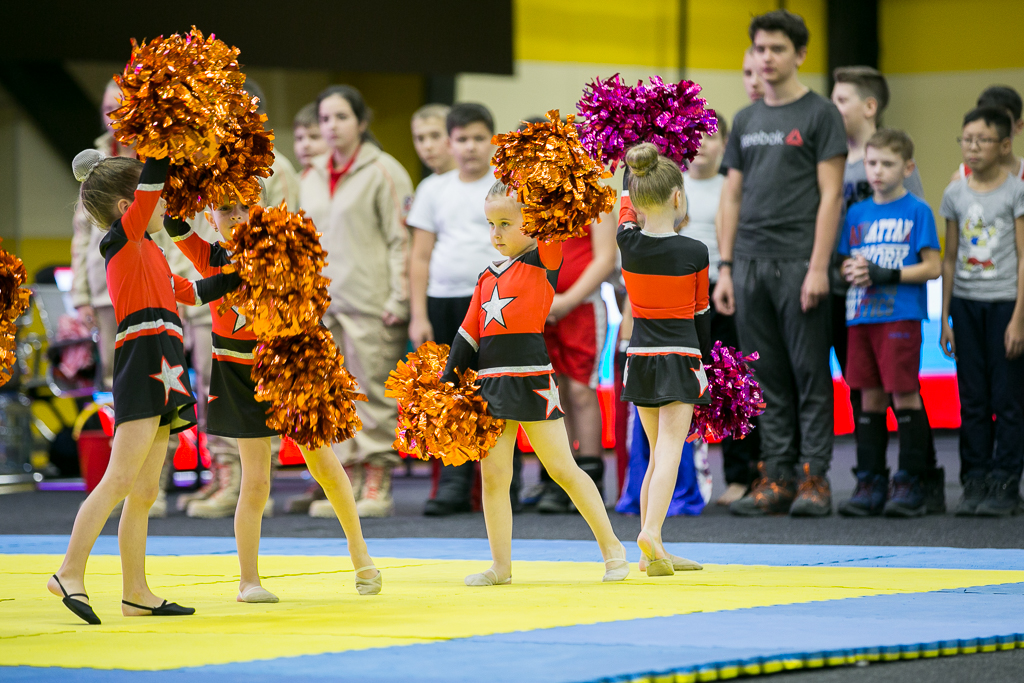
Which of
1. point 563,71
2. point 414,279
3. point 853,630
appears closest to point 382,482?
point 414,279

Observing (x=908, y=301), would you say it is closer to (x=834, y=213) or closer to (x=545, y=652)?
(x=834, y=213)

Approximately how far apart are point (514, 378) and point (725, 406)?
0.83m

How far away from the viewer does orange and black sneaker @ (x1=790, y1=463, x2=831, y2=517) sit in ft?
18.9

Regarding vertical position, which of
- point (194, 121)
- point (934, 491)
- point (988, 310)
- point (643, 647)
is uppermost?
point (194, 121)

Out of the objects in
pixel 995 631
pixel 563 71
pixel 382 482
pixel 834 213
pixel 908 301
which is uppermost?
pixel 563 71

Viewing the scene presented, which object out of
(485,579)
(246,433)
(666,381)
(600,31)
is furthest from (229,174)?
(600,31)

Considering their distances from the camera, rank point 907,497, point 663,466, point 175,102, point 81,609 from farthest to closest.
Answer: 1. point 907,497
2. point 663,466
3. point 175,102
4. point 81,609

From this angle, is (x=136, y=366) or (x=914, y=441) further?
(x=914, y=441)

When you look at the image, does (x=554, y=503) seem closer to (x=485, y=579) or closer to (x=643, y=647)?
(x=485, y=579)

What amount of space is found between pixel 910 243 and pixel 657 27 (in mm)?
8303

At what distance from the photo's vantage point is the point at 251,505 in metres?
3.52

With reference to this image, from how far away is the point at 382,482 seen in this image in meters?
6.55

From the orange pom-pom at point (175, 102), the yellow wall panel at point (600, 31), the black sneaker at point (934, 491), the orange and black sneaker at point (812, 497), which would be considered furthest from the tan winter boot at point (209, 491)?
the yellow wall panel at point (600, 31)

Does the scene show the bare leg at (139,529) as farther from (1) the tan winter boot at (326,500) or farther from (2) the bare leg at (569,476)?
(1) the tan winter boot at (326,500)
